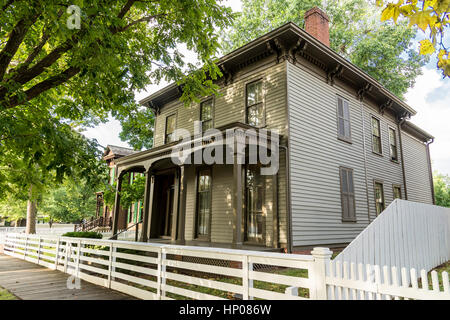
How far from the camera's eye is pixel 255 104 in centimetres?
1025

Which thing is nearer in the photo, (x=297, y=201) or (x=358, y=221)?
(x=297, y=201)

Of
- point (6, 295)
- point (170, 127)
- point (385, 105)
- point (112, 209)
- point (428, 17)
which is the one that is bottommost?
point (6, 295)

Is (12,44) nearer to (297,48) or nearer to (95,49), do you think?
(95,49)

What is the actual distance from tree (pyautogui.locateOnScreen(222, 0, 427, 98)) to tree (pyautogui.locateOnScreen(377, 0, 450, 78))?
18668mm

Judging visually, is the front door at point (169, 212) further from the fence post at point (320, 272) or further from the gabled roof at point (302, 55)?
the fence post at point (320, 272)

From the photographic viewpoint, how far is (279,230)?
877cm

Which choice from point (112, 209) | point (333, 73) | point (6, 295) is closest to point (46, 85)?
point (6, 295)

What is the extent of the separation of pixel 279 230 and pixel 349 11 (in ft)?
66.3

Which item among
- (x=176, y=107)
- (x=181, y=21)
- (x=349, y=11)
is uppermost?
(x=349, y=11)

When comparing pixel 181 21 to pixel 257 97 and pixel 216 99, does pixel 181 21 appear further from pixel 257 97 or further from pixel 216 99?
pixel 216 99

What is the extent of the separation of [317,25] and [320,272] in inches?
427

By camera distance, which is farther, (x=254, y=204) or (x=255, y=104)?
(x=255, y=104)

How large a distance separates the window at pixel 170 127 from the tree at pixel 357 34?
10726mm
